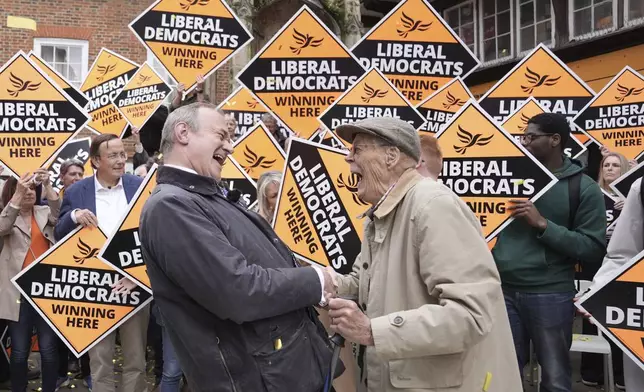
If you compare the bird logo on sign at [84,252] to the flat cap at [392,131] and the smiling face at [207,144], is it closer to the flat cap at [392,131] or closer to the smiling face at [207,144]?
the smiling face at [207,144]

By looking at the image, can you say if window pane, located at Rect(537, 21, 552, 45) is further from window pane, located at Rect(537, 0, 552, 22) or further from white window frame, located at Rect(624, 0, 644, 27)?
white window frame, located at Rect(624, 0, 644, 27)

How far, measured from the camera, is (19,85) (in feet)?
18.3

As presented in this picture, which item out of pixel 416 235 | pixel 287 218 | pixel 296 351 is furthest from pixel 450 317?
pixel 287 218

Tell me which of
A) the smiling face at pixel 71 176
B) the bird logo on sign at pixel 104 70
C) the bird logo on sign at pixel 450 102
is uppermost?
the bird logo on sign at pixel 104 70

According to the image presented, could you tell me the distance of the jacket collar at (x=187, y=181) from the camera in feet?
7.87

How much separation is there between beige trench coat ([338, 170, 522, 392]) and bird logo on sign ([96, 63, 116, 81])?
686 cm

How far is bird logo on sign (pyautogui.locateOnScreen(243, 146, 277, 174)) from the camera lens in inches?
260

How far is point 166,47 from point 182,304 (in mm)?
5042

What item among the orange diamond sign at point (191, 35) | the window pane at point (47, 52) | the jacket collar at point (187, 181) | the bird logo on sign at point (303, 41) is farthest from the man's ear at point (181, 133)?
the window pane at point (47, 52)

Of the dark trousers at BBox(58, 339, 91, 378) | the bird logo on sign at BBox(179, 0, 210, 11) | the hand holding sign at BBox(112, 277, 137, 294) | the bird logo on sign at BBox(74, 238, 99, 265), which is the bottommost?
the dark trousers at BBox(58, 339, 91, 378)

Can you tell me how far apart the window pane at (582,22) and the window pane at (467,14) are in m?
3.87

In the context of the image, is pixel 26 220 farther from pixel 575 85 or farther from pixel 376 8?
pixel 376 8

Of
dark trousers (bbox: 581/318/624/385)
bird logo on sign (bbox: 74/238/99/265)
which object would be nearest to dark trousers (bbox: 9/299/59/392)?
bird logo on sign (bbox: 74/238/99/265)

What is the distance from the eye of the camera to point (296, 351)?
91.4 inches
